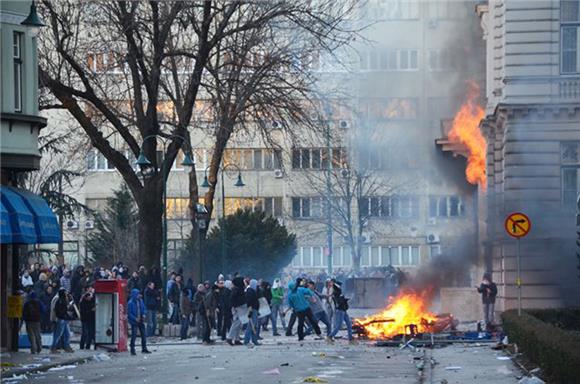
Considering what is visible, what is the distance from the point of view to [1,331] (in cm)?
3550

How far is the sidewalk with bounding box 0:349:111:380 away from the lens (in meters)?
30.0

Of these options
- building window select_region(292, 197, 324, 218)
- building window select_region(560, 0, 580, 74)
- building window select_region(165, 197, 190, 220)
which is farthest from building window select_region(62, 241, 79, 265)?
building window select_region(560, 0, 580, 74)

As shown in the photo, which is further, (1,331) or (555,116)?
(555,116)

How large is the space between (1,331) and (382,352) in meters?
8.67

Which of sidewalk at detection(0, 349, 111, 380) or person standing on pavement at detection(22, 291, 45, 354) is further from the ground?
person standing on pavement at detection(22, 291, 45, 354)

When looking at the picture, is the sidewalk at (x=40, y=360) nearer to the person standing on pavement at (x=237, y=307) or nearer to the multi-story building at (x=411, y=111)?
the person standing on pavement at (x=237, y=307)

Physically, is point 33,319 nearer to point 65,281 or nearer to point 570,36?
point 65,281

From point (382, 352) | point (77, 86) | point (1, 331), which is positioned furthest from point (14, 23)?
point (77, 86)

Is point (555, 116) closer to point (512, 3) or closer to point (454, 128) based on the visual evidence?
point (512, 3)

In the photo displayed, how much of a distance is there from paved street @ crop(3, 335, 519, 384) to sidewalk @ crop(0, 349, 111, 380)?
1.24ft

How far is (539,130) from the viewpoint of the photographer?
46844mm

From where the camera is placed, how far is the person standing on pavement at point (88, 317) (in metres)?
37.6

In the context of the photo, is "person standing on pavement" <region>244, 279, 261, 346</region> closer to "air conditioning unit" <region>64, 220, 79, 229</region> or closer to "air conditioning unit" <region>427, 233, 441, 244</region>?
"air conditioning unit" <region>427, 233, 441, 244</region>

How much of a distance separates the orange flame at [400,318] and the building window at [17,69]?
11888 millimetres
